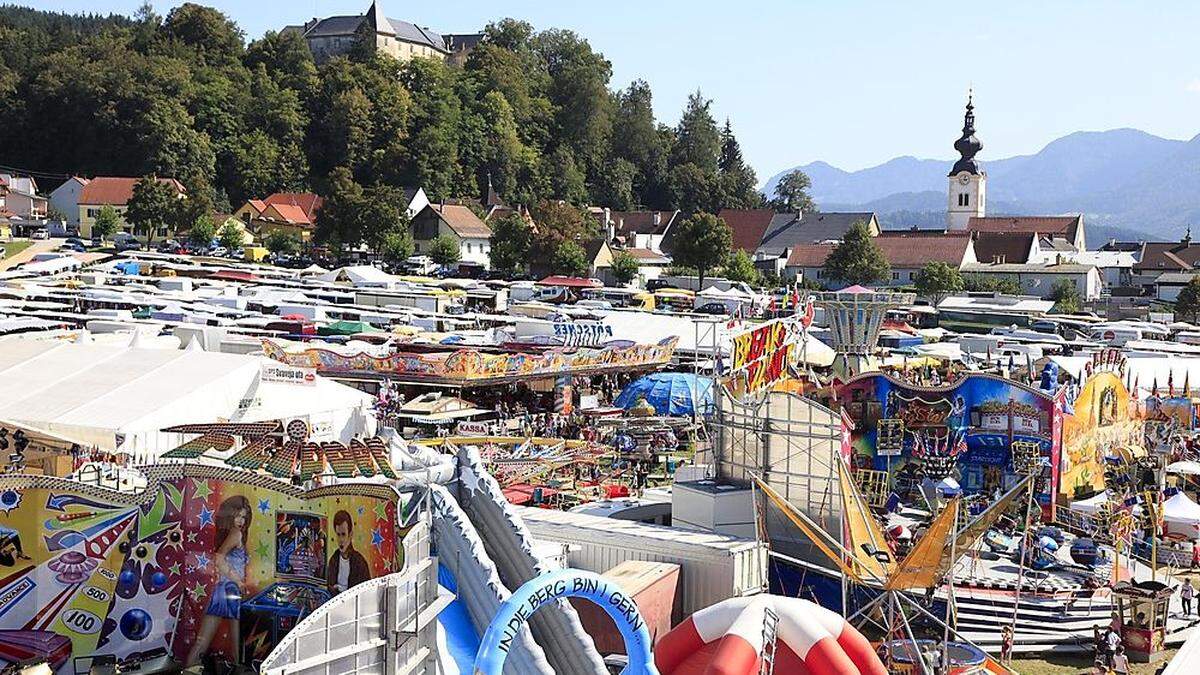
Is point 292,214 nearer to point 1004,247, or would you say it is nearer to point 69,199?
point 69,199

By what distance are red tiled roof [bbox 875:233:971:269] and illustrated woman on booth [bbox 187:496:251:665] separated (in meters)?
66.0

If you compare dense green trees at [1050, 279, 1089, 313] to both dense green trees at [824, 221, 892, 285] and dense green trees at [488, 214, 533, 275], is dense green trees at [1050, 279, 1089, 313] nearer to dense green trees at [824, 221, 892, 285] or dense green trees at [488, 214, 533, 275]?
dense green trees at [824, 221, 892, 285]

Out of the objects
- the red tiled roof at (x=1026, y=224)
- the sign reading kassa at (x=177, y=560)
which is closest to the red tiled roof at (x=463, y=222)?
the red tiled roof at (x=1026, y=224)

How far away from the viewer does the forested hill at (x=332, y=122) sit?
→ 80875 mm

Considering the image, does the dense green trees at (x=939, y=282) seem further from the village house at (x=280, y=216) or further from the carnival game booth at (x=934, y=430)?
the carnival game booth at (x=934, y=430)

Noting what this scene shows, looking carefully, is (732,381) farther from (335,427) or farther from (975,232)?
(975,232)

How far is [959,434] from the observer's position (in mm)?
23984

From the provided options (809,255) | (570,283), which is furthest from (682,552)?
(809,255)

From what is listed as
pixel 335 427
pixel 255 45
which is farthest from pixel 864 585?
pixel 255 45

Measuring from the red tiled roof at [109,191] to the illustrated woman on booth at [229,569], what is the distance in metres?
64.5

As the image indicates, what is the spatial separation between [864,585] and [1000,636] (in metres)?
3.14

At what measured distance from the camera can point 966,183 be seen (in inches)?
4026

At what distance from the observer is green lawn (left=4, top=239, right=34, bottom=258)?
207 ft

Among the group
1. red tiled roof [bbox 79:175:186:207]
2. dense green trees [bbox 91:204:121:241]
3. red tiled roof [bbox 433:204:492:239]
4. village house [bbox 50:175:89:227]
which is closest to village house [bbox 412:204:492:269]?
red tiled roof [bbox 433:204:492:239]
